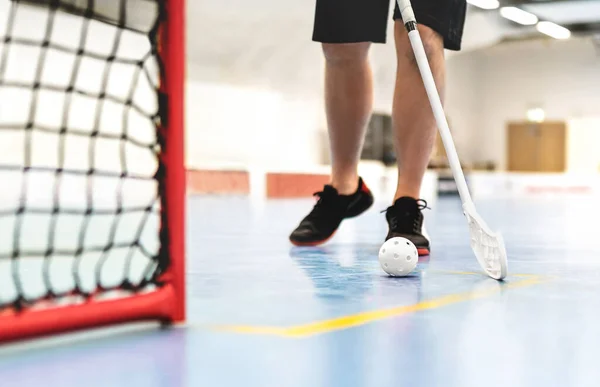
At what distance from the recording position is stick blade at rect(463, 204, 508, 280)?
1272 millimetres

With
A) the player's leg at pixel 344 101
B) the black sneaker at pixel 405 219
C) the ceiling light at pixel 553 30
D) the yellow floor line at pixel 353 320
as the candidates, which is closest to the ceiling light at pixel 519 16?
the ceiling light at pixel 553 30

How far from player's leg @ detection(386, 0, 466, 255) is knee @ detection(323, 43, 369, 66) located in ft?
0.67

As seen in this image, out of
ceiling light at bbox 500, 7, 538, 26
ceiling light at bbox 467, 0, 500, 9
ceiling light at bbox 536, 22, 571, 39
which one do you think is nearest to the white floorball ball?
ceiling light at bbox 467, 0, 500, 9

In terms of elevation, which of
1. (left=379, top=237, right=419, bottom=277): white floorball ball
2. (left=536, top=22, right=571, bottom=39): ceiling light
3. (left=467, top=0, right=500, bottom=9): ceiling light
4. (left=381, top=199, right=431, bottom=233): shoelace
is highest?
(left=536, top=22, right=571, bottom=39): ceiling light

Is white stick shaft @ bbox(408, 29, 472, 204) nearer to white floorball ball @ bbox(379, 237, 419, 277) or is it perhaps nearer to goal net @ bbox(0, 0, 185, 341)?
white floorball ball @ bbox(379, 237, 419, 277)

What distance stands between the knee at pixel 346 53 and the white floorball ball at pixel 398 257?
2.18 feet

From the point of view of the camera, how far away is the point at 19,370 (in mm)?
664

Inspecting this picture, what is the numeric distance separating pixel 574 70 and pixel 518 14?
377cm

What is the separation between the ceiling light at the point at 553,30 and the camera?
1256cm

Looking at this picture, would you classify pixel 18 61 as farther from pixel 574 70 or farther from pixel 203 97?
pixel 574 70

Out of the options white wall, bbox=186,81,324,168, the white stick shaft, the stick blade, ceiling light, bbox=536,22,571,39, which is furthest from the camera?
ceiling light, bbox=536,22,571,39

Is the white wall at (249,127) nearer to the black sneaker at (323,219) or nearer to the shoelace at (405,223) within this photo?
the black sneaker at (323,219)

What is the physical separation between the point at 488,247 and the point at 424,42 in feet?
1.52

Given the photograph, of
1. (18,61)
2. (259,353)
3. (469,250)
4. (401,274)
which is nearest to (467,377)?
(259,353)
